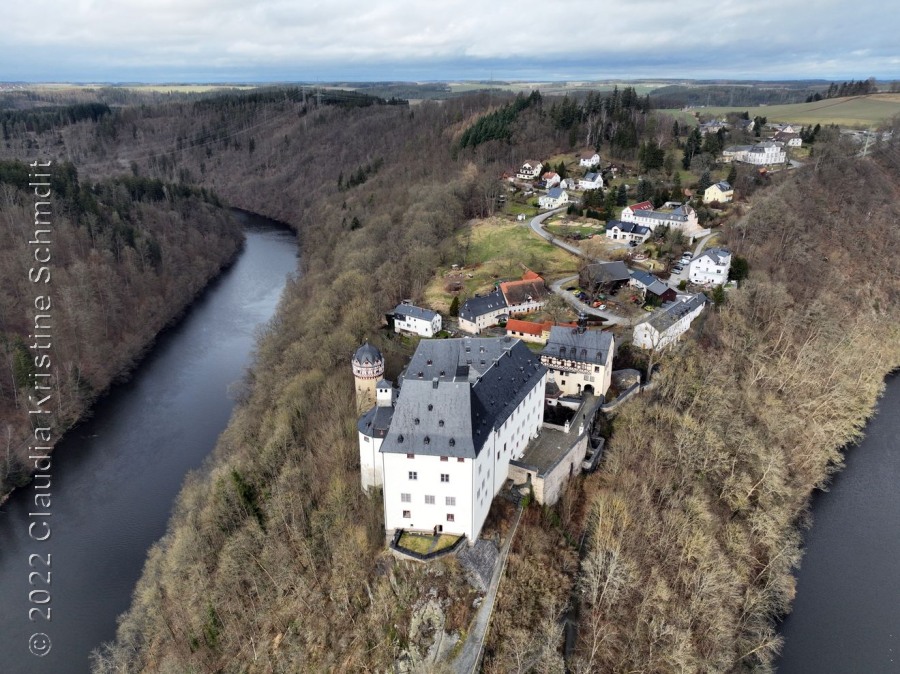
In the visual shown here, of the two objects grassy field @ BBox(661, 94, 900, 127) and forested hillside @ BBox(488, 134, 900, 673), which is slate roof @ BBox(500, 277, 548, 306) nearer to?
forested hillside @ BBox(488, 134, 900, 673)

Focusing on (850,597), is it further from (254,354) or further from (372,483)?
(254,354)

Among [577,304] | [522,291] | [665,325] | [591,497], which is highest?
[665,325]

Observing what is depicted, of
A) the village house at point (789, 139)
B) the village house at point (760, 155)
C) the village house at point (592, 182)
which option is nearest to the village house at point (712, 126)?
the village house at point (789, 139)

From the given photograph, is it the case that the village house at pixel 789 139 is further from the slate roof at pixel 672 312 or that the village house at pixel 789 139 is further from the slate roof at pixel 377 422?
the slate roof at pixel 377 422

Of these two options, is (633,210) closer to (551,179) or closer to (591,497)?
(551,179)

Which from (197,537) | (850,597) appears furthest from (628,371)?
(197,537)

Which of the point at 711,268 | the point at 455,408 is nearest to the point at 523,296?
the point at 711,268

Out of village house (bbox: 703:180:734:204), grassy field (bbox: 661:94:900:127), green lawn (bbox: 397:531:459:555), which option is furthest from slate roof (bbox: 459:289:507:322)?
grassy field (bbox: 661:94:900:127)
